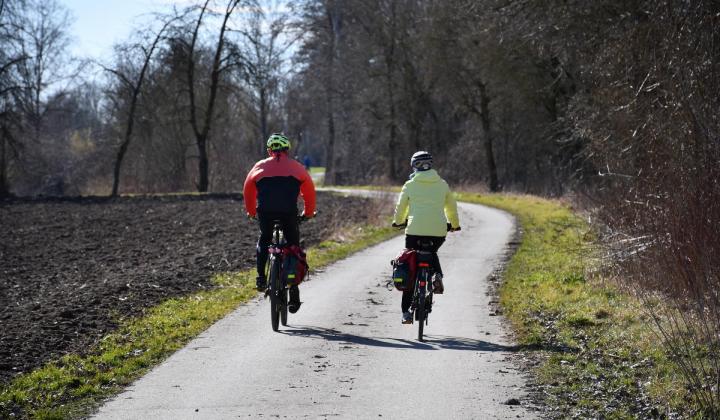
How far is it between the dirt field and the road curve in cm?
160

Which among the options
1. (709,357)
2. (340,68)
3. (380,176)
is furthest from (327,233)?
(380,176)

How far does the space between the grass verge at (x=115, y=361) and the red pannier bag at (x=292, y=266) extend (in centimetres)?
109

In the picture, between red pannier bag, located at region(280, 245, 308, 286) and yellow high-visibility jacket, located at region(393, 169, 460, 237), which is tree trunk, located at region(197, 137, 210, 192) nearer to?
red pannier bag, located at region(280, 245, 308, 286)

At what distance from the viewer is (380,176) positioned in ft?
201

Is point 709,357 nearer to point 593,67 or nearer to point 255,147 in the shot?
point 593,67

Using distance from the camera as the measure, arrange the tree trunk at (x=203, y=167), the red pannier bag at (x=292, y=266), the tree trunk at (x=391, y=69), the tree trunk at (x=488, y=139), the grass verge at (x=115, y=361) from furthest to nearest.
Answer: the tree trunk at (x=391, y=69) → the tree trunk at (x=488, y=139) → the tree trunk at (x=203, y=167) → the red pannier bag at (x=292, y=266) → the grass verge at (x=115, y=361)

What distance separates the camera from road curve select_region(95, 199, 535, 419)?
707 centimetres

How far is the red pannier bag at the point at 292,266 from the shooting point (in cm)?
1067

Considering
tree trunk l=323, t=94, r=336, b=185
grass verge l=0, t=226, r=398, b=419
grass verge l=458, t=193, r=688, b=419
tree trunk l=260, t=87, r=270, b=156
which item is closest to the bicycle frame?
grass verge l=0, t=226, r=398, b=419

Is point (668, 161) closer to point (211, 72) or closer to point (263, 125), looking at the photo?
point (211, 72)

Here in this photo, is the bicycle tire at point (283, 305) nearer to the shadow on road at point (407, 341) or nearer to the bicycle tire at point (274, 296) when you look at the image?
the bicycle tire at point (274, 296)

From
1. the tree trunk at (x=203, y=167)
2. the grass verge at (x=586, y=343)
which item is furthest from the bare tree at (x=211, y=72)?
the grass verge at (x=586, y=343)

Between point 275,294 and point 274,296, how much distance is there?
5 centimetres

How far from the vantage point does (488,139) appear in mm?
50094
